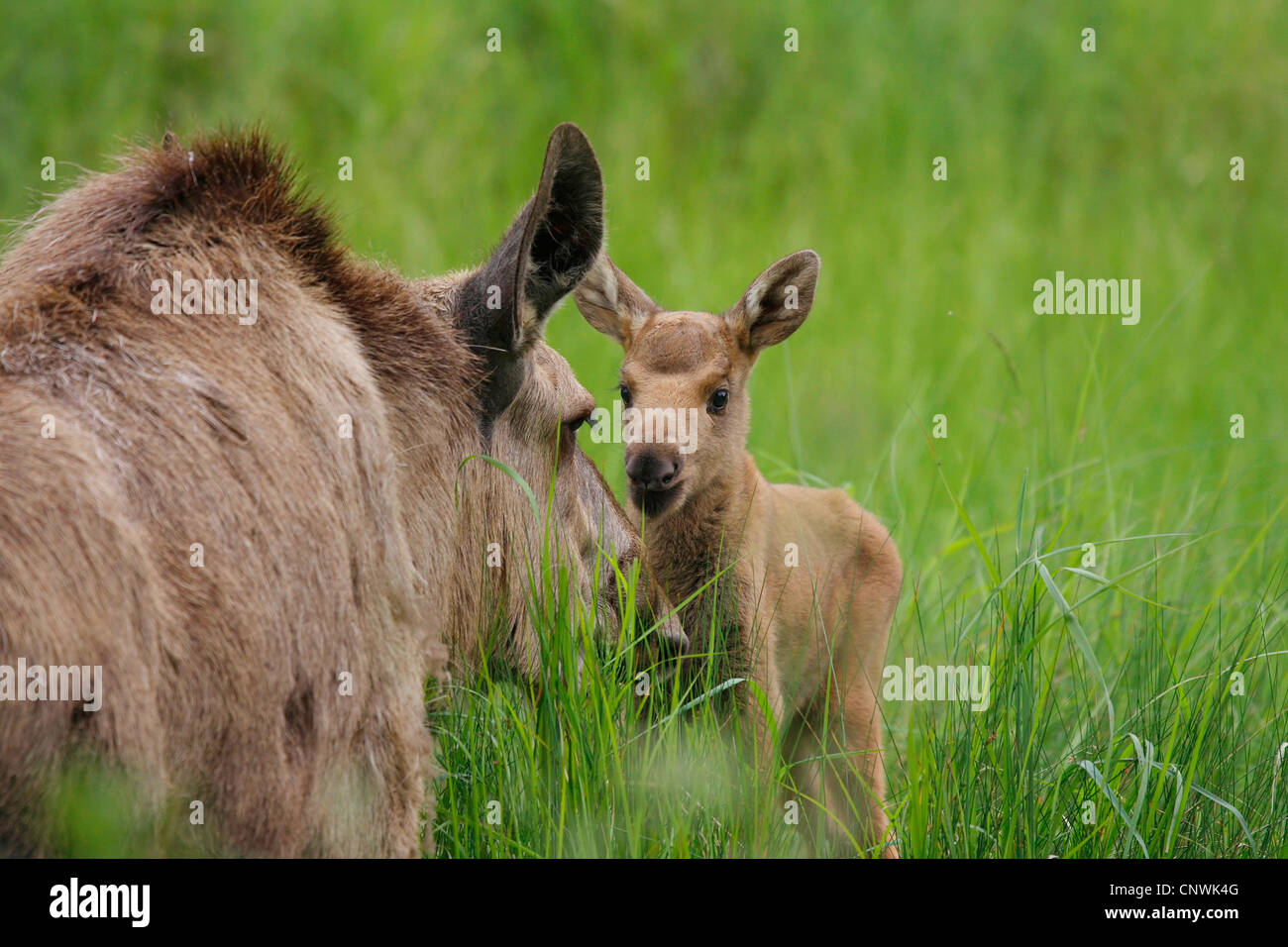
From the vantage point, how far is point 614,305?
5.05 m

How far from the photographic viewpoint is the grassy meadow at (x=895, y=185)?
726 cm

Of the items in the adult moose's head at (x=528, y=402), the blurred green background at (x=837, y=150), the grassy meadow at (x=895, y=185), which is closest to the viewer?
the adult moose's head at (x=528, y=402)

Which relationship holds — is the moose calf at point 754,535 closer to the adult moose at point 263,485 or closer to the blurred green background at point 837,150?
the adult moose at point 263,485

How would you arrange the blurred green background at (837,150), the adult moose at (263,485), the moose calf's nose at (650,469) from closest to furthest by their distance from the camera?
the adult moose at (263,485), the moose calf's nose at (650,469), the blurred green background at (837,150)

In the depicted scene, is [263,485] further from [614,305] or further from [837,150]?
[837,150]

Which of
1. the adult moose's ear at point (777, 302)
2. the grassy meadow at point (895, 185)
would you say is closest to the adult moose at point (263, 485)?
the adult moose's ear at point (777, 302)

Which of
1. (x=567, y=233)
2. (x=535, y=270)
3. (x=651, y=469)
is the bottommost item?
(x=651, y=469)

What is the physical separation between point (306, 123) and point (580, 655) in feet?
27.4

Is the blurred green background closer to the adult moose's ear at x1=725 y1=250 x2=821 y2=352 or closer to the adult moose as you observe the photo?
the adult moose's ear at x1=725 y1=250 x2=821 y2=352

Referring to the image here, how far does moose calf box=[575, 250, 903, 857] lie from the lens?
462 centimetres

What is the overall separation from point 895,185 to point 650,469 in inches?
294

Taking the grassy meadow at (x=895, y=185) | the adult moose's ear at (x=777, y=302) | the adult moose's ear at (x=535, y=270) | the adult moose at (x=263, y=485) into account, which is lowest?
the adult moose at (x=263, y=485)

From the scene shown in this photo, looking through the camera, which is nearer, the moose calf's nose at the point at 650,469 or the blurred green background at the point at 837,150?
the moose calf's nose at the point at 650,469

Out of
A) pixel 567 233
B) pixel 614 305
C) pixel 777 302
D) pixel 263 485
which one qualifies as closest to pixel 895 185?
pixel 777 302
